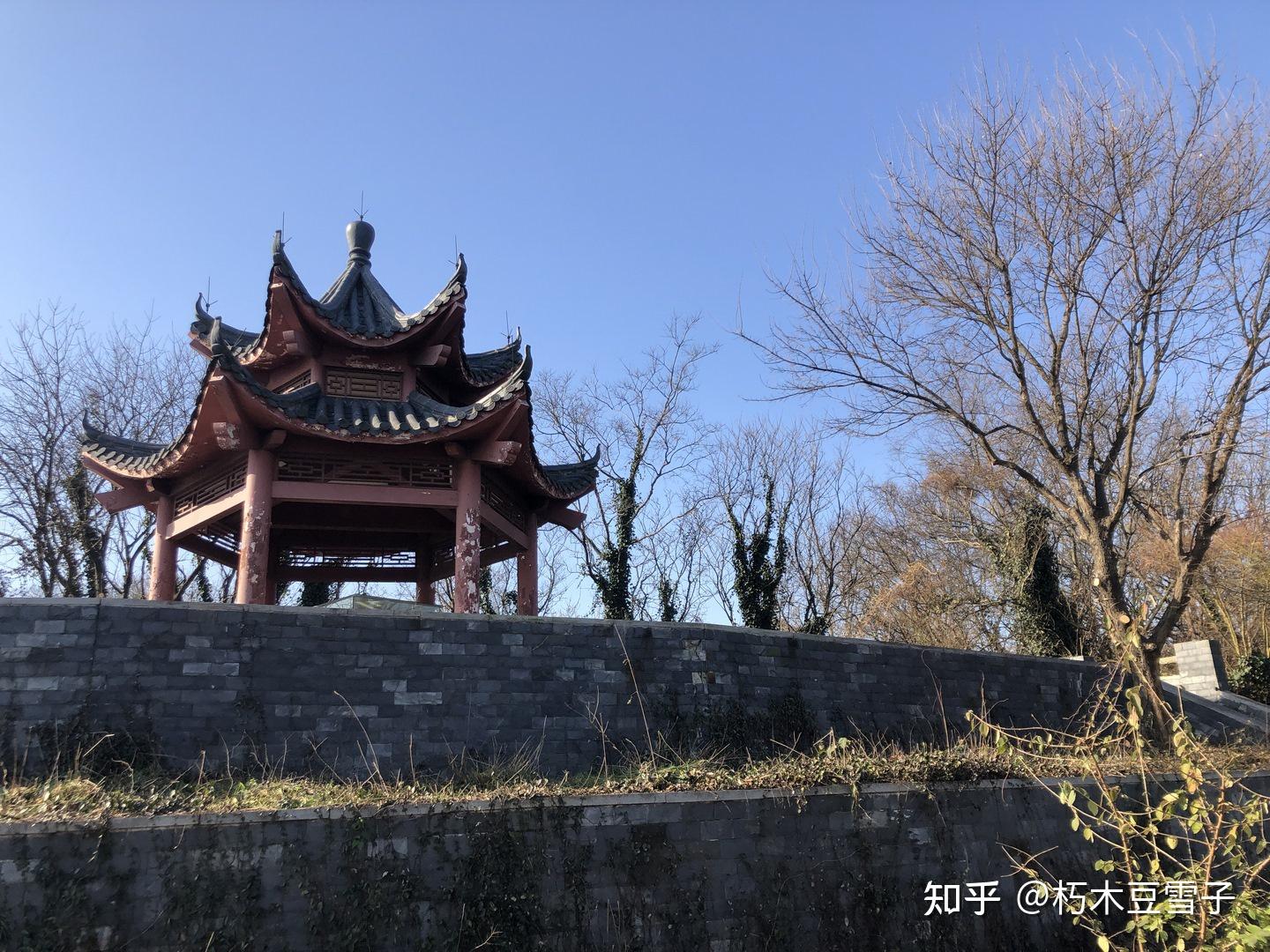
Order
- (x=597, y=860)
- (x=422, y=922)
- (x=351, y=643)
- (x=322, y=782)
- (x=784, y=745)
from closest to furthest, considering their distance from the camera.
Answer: (x=422, y=922), (x=597, y=860), (x=322, y=782), (x=351, y=643), (x=784, y=745)

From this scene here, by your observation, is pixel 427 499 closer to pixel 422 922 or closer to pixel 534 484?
pixel 534 484

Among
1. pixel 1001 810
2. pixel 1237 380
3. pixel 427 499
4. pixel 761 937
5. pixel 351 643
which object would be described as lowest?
pixel 761 937

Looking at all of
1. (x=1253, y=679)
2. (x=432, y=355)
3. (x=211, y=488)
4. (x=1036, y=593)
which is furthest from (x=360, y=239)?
(x=1253, y=679)

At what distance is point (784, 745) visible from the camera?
360 inches

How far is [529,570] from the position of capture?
37.9ft

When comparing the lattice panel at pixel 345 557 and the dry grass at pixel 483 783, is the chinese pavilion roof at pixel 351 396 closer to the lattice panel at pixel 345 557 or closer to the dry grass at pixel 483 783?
the lattice panel at pixel 345 557

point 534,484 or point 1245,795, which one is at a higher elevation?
point 534,484

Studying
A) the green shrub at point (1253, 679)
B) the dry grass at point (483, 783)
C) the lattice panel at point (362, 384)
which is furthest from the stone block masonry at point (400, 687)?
the green shrub at point (1253, 679)

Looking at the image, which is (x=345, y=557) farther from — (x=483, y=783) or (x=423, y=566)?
(x=483, y=783)

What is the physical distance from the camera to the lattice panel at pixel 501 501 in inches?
412

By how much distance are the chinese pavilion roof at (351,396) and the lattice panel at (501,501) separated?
0.27 metres

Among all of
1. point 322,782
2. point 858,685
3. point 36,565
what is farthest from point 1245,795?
point 36,565

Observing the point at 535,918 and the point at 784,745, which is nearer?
the point at 535,918

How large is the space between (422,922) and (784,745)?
14.2 ft
